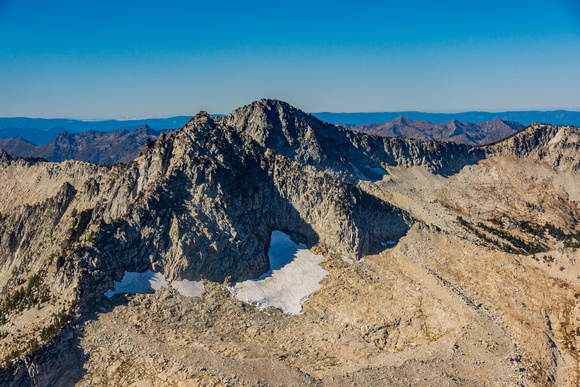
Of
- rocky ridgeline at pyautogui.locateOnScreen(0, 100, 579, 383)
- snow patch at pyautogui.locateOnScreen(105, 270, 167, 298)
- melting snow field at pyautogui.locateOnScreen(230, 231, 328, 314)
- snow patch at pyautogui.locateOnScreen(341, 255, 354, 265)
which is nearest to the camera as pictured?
snow patch at pyautogui.locateOnScreen(105, 270, 167, 298)

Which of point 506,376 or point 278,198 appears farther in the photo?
point 278,198

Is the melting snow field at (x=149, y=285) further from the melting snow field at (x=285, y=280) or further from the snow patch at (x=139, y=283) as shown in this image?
the melting snow field at (x=285, y=280)

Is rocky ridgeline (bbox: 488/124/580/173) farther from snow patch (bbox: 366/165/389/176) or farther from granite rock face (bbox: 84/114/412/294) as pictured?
granite rock face (bbox: 84/114/412/294)

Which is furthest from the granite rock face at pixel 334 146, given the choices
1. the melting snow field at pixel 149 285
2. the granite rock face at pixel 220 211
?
the melting snow field at pixel 149 285

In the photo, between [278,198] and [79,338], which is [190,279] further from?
[278,198]

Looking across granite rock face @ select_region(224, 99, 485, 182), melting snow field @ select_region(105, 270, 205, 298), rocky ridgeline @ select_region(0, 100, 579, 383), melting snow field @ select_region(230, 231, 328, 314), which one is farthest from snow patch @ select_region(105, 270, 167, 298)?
granite rock face @ select_region(224, 99, 485, 182)

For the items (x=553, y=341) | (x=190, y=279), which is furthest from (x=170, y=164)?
(x=553, y=341)
